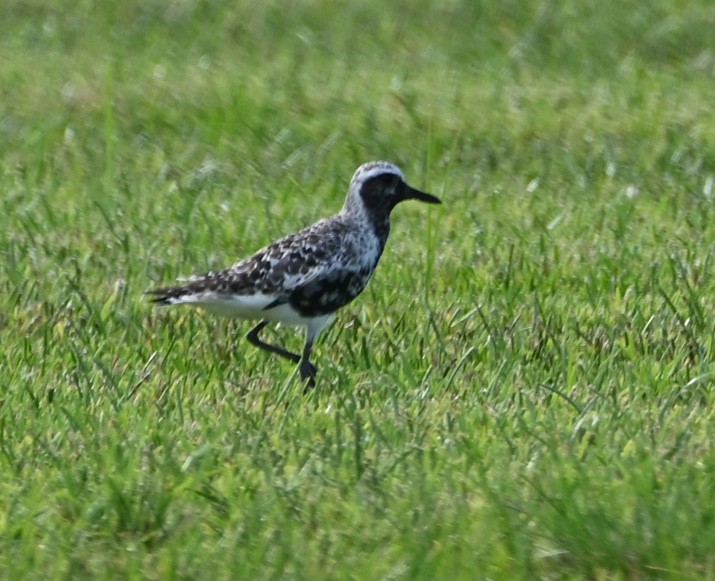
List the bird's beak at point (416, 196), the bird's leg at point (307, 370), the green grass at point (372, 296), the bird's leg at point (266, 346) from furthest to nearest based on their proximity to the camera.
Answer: the bird's beak at point (416, 196)
the bird's leg at point (266, 346)
the bird's leg at point (307, 370)
the green grass at point (372, 296)

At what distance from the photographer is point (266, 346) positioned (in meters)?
6.62

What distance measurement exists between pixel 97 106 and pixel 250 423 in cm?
553

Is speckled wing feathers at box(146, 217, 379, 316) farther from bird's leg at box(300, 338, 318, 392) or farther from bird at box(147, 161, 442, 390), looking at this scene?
bird's leg at box(300, 338, 318, 392)

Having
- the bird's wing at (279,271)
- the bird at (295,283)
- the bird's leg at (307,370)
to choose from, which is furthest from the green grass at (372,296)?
the bird's wing at (279,271)

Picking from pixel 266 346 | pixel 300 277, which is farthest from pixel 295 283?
pixel 266 346

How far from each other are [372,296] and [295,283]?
0.94 m

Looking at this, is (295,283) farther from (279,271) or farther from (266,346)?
(266,346)

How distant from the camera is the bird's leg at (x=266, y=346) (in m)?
6.54

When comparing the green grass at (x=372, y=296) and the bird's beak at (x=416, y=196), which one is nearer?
the green grass at (x=372, y=296)

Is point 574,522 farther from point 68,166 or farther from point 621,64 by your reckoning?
point 621,64

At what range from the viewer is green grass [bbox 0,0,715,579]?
15.8 ft

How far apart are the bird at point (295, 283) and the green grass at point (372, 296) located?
178 mm

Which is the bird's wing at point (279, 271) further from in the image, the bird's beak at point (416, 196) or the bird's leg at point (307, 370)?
the bird's beak at point (416, 196)

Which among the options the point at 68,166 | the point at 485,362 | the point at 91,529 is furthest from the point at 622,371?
the point at 68,166
